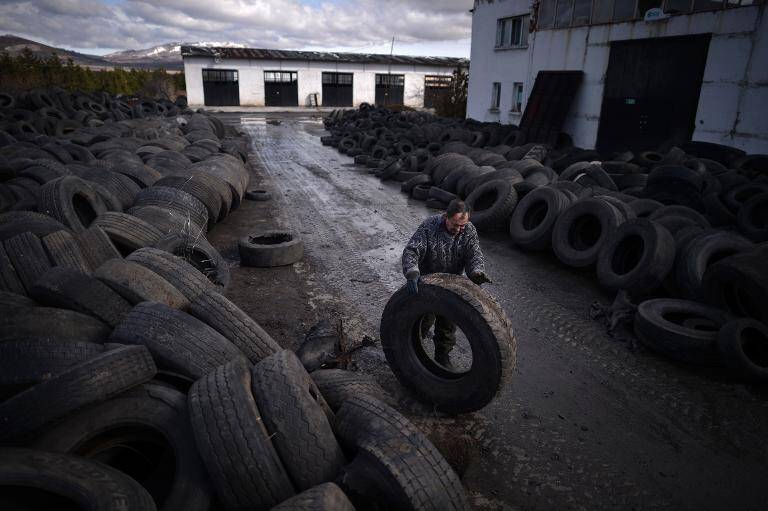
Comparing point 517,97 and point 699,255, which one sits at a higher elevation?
point 517,97

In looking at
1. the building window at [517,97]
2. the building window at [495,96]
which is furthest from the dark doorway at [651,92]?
the building window at [495,96]

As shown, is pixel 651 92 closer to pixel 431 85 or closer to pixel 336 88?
pixel 431 85

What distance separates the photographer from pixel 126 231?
563 cm

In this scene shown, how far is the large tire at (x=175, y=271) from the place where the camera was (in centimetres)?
438

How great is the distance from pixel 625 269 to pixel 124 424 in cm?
640

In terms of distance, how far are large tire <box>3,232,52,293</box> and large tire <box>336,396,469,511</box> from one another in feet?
11.6

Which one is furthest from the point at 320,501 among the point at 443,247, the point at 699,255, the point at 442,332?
the point at 699,255

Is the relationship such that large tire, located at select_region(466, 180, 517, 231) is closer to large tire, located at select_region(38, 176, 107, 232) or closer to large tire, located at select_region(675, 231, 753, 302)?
large tire, located at select_region(675, 231, 753, 302)

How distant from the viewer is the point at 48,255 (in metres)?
4.50

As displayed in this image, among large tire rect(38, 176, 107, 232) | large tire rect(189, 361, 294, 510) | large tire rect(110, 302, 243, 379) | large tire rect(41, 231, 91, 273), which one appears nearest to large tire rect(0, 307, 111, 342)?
large tire rect(110, 302, 243, 379)

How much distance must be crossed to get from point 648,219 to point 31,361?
22.6ft

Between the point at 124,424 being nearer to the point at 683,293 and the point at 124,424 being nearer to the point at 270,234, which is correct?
the point at 270,234

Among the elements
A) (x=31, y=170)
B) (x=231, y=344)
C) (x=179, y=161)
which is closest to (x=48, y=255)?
(x=231, y=344)

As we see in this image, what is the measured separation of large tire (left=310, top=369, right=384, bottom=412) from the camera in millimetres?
3320
